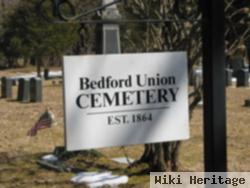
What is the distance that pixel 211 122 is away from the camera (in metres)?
2.84

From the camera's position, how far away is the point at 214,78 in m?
2.82

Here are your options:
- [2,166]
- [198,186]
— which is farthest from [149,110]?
[2,166]

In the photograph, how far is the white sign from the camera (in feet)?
9.26

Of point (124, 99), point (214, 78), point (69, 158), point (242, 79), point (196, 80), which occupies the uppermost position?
point (214, 78)

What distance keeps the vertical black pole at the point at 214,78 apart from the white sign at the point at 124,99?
0.21 m

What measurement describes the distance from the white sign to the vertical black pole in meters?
0.21

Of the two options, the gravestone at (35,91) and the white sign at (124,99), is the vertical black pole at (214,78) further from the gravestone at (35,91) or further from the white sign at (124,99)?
the gravestone at (35,91)

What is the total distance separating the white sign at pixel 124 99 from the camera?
2.82 m

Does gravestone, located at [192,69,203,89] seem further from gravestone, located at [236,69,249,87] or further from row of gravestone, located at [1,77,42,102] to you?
row of gravestone, located at [1,77,42,102]

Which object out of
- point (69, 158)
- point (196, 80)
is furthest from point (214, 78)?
point (196, 80)

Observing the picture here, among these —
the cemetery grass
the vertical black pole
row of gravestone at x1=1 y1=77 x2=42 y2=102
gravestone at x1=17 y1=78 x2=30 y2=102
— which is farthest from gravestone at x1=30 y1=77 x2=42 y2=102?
the vertical black pole

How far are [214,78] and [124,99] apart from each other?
50 centimetres

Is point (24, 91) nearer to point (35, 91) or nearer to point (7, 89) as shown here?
point (35, 91)

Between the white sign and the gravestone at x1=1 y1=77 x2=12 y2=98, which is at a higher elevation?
the white sign
